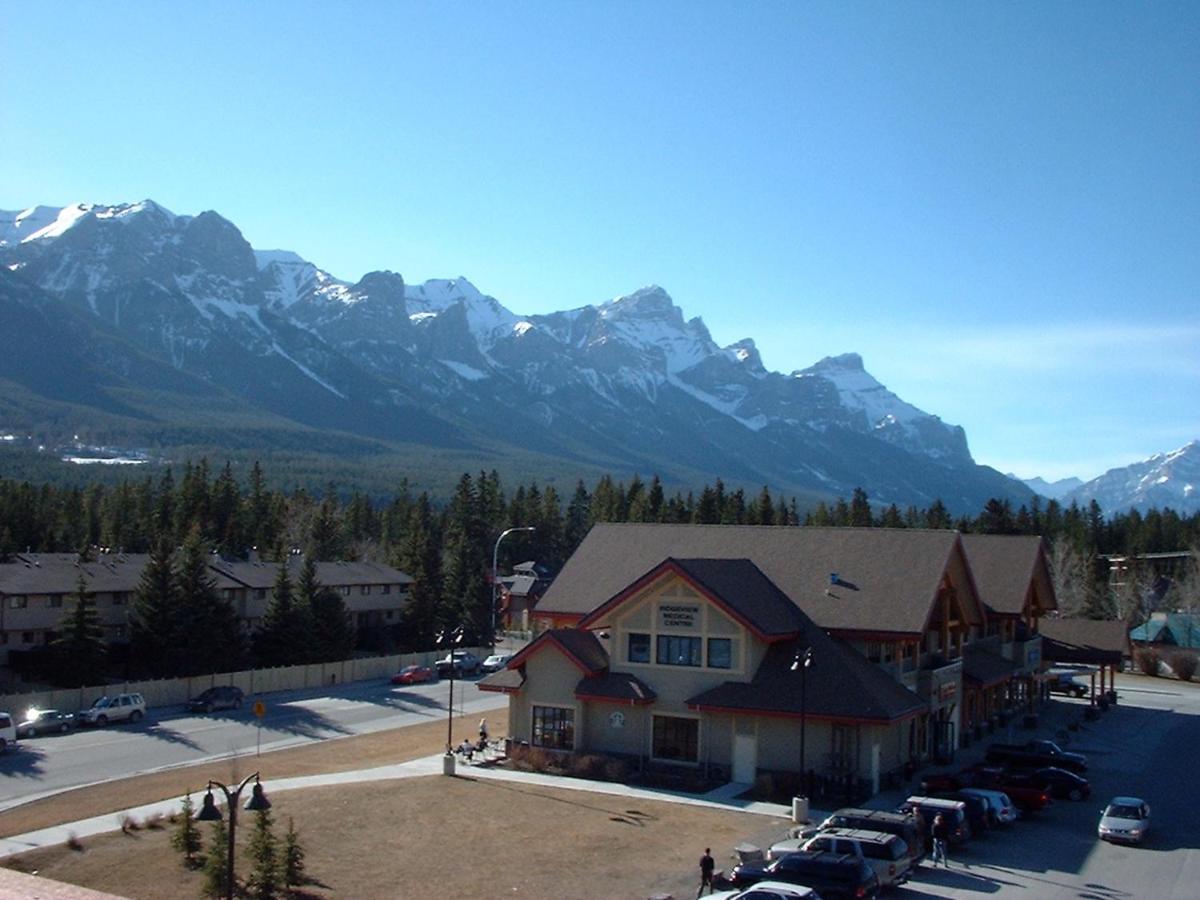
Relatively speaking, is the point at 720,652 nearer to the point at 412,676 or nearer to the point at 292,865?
the point at 292,865

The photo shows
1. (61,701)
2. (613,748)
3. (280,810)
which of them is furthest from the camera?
(61,701)

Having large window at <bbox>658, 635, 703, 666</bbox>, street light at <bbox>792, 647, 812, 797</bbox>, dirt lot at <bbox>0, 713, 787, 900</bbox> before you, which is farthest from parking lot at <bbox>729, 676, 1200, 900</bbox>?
large window at <bbox>658, 635, 703, 666</bbox>

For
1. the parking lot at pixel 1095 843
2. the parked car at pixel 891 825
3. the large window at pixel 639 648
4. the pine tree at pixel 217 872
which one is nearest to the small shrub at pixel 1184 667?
the parking lot at pixel 1095 843

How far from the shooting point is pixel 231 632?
6488 cm

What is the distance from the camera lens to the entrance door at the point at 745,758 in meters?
38.0

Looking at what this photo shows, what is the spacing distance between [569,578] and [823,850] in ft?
79.5

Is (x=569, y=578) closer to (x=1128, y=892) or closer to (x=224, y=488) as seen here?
(x=1128, y=892)

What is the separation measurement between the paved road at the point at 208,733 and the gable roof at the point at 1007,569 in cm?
2429

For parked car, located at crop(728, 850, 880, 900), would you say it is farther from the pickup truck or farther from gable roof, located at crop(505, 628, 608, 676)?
the pickup truck

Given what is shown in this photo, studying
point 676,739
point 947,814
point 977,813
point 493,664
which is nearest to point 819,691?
point 676,739

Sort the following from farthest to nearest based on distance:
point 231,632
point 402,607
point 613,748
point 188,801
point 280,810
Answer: point 402,607
point 231,632
point 613,748
point 280,810
point 188,801

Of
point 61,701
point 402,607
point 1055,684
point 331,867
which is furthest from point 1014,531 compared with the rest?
point 331,867

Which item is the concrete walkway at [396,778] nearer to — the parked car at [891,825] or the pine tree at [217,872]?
the parked car at [891,825]

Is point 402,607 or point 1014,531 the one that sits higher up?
point 1014,531
